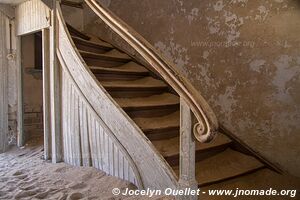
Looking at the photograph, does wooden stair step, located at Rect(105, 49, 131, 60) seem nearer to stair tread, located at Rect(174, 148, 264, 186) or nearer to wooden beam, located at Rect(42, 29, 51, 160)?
wooden beam, located at Rect(42, 29, 51, 160)

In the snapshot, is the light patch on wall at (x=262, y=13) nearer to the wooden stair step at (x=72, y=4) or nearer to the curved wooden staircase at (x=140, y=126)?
the curved wooden staircase at (x=140, y=126)

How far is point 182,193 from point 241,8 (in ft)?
6.10

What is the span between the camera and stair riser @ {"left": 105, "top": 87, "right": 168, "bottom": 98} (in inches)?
111

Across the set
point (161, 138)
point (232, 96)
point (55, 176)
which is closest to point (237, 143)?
point (232, 96)

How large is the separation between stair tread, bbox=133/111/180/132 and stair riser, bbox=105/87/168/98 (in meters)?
0.36

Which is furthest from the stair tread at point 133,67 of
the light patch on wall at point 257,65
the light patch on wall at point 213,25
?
the light patch on wall at point 257,65

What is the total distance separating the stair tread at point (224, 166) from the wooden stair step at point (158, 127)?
14.1 inches

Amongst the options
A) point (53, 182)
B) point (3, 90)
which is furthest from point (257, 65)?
point (3, 90)

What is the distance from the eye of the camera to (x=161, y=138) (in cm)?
260

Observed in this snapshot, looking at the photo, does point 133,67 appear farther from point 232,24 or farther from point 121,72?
point 232,24

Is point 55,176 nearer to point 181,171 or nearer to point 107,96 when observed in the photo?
point 107,96

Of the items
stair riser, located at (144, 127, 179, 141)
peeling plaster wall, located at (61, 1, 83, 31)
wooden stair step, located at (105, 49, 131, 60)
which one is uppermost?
peeling plaster wall, located at (61, 1, 83, 31)

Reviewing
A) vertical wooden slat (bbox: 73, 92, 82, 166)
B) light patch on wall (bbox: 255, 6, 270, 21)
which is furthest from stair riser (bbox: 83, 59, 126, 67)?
light patch on wall (bbox: 255, 6, 270, 21)

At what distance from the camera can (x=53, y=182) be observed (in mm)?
2461
